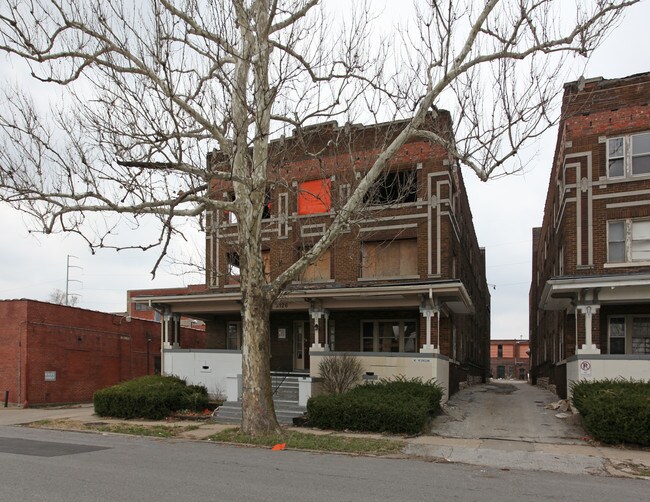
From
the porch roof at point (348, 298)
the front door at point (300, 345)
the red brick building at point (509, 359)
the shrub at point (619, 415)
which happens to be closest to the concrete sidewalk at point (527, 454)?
the shrub at point (619, 415)

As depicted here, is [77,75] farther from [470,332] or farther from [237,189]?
[470,332]

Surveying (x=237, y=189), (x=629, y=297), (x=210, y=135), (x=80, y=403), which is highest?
(x=210, y=135)

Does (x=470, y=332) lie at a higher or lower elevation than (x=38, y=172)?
lower

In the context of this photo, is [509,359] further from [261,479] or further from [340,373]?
[261,479]

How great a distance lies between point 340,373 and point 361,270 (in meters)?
5.42

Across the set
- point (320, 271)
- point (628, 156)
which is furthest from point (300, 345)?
point (628, 156)

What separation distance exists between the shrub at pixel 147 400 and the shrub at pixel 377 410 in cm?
473

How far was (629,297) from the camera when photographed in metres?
16.4

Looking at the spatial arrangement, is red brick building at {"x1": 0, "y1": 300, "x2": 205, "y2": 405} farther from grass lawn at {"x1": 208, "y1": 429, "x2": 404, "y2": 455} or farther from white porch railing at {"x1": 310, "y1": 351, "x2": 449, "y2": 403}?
grass lawn at {"x1": 208, "y1": 429, "x2": 404, "y2": 455}

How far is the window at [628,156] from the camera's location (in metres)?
18.6

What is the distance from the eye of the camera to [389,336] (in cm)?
2162

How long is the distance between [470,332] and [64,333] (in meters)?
22.0

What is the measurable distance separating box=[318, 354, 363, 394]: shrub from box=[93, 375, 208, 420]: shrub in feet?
13.3

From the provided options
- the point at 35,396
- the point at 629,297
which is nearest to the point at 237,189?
the point at 629,297
